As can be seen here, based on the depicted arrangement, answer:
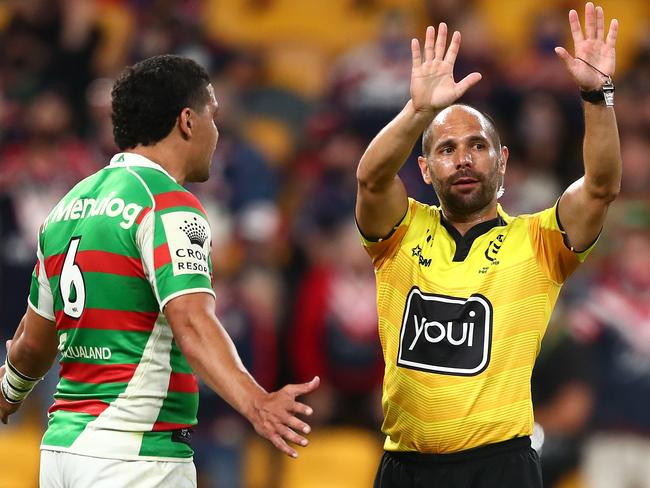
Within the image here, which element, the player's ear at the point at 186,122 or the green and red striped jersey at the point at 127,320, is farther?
the player's ear at the point at 186,122

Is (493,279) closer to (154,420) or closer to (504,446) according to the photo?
(504,446)

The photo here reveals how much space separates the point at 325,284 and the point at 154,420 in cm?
497

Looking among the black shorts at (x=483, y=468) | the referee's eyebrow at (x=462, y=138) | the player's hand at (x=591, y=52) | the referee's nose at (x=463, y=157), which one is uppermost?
the player's hand at (x=591, y=52)

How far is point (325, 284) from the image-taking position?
342 inches

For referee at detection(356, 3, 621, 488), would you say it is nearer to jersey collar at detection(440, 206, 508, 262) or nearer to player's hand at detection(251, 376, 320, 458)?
jersey collar at detection(440, 206, 508, 262)

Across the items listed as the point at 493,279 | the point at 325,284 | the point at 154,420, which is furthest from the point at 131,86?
the point at 325,284

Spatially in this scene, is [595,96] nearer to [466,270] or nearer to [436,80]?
[436,80]

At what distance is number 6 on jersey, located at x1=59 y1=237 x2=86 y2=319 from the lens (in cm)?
379

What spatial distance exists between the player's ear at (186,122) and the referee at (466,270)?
0.65 meters

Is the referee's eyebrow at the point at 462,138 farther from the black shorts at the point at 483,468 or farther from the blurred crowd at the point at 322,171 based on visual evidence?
the blurred crowd at the point at 322,171

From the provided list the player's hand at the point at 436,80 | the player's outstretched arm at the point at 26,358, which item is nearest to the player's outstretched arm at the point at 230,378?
the player's outstretched arm at the point at 26,358

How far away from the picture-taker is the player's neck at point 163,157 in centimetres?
397

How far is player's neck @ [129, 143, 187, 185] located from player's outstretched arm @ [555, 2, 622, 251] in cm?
135

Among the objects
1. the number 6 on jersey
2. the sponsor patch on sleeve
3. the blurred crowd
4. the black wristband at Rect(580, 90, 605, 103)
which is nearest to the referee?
the black wristband at Rect(580, 90, 605, 103)
